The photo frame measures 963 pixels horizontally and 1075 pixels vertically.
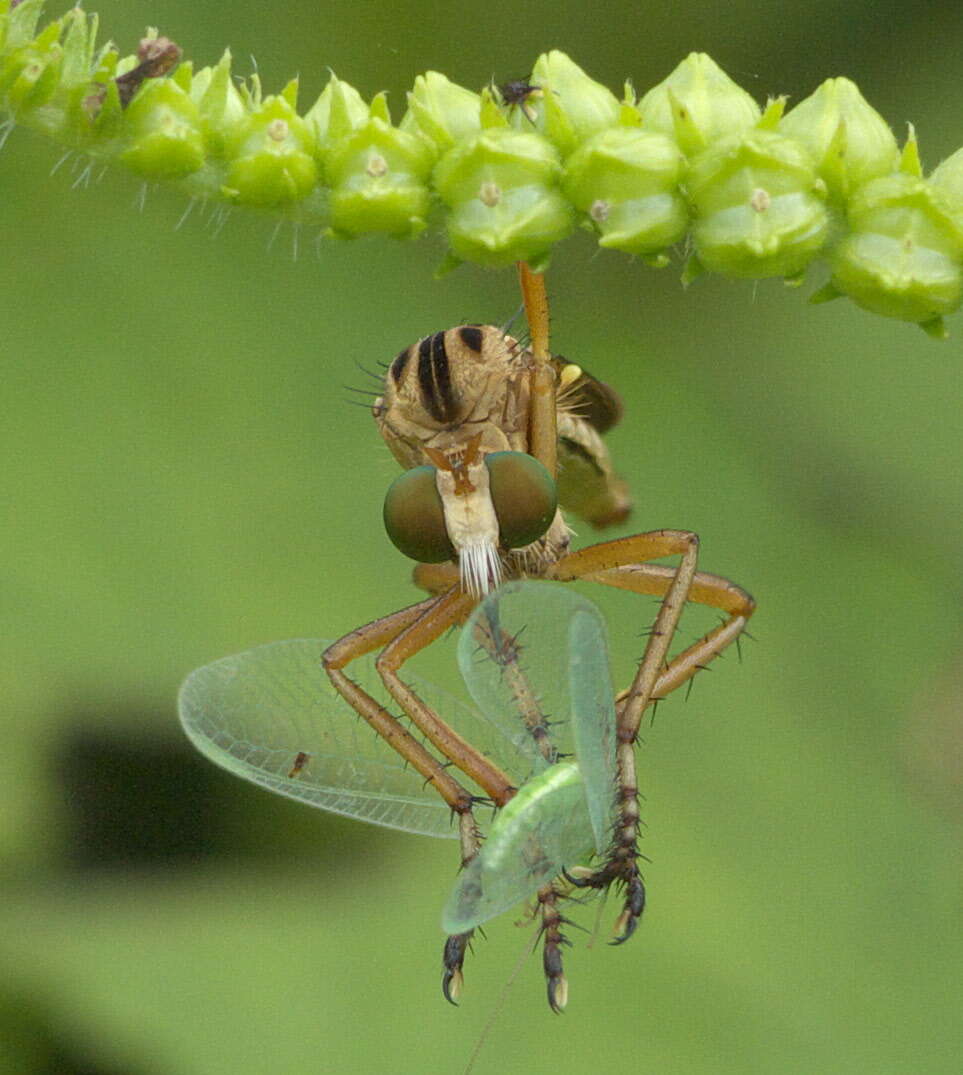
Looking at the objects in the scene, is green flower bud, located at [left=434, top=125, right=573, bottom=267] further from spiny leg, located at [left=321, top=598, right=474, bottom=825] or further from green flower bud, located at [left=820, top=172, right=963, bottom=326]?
spiny leg, located at [left=321, top=598, right=474, bottom=825]

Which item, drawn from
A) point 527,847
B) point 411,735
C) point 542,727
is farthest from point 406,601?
point 527,847

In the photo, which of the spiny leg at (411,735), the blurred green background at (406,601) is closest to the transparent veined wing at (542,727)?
the spiny leg at (411,735)

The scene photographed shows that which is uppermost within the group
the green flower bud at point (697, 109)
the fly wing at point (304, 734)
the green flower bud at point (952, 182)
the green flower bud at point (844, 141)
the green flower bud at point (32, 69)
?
the green flower bud at point (32, 69)

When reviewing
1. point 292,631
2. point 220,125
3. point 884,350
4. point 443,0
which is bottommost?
point 292,631

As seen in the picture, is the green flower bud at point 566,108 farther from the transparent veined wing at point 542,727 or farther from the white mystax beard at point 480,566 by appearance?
the white mystax beard at point 480,566

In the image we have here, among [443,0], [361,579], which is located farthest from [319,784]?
[443,0]

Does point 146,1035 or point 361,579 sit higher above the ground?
point 361,579

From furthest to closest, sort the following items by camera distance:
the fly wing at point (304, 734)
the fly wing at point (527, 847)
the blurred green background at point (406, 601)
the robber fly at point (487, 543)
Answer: the blurred green background at point (406, 601) → the fly wing at point (304, 734) → the robber fly at point (487, 543) → the fly wing at point (527, 847)

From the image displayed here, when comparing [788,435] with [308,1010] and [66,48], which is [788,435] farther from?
[66,48]

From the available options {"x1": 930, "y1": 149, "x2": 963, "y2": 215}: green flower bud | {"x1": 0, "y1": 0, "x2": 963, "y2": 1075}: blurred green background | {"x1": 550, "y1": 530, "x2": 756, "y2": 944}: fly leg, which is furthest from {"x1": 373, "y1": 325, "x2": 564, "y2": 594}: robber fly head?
{"x1": 0, "y1": 0, "x2": 963, "y2": 1075}: blurred green background
